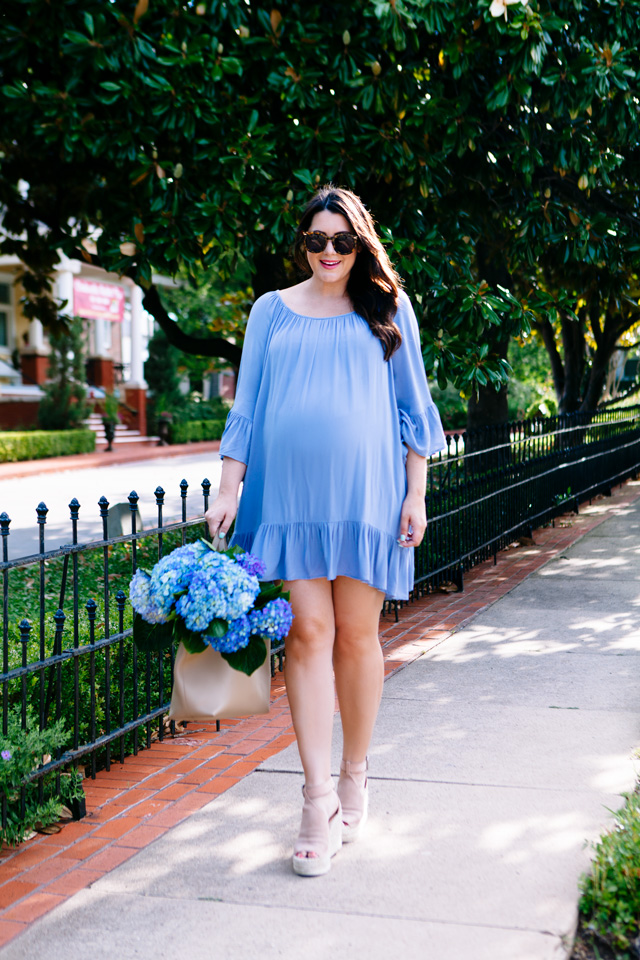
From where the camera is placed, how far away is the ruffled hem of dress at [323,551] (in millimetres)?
3047

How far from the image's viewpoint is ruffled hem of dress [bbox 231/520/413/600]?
3.05m

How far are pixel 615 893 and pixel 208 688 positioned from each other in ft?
4.07

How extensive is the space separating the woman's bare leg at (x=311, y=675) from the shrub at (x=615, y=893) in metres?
0.82

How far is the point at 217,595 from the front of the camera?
2.75 meters

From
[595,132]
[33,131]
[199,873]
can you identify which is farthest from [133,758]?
[595,132]

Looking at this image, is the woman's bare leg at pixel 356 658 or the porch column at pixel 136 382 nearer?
the woman's bare leg at pixel 356 658

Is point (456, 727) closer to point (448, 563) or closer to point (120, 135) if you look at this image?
point (448, 563)

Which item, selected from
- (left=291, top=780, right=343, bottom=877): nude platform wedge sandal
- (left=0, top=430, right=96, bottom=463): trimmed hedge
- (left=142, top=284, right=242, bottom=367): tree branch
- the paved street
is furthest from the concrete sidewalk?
(left=0, top=430, right=96, bottom=463): trimmed hedge

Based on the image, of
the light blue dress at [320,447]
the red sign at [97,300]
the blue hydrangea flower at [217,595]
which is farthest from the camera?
the red sign at [97,300]

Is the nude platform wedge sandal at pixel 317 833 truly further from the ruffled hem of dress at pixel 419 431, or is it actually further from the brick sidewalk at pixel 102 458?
the brick sidewalk at pixel 102 458

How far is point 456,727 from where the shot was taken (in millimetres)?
4312

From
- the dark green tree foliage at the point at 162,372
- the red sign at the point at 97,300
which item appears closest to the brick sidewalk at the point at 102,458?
the dark green tree foliage at the point at 162,372

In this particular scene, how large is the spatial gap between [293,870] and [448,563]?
473cm

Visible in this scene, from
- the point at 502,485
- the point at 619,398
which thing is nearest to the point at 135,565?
the point at 502,485
